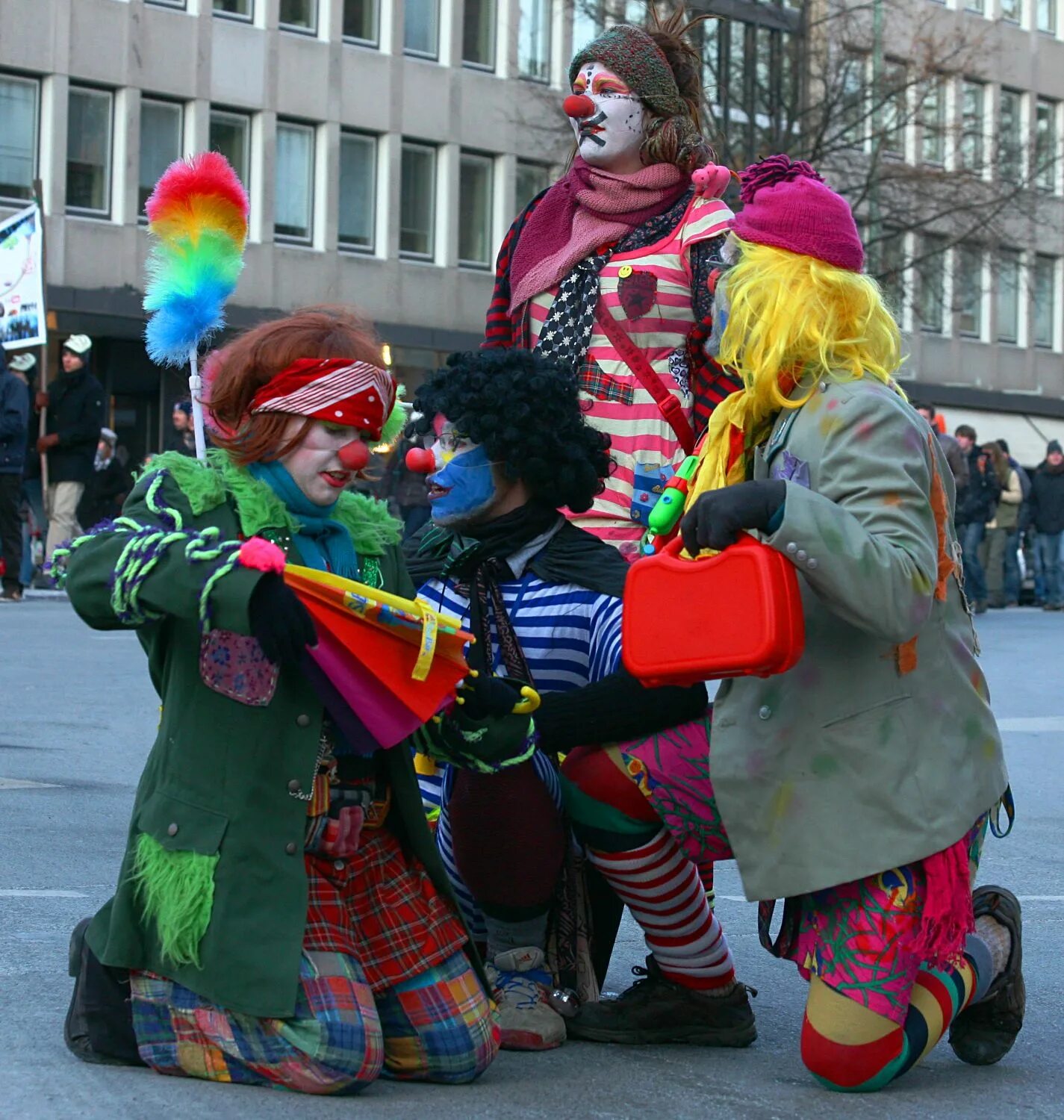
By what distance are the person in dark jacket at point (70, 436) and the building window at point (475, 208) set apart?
1857cm

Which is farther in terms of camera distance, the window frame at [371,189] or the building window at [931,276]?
the window frame at [371,189]

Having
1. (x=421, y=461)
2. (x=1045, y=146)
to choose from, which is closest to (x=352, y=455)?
(x=421, y=461)

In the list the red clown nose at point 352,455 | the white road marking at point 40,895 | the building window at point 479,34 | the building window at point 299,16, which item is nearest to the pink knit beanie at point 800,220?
the red clown nose at point 352,455

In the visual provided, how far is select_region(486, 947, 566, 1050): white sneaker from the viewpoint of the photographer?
420 cm

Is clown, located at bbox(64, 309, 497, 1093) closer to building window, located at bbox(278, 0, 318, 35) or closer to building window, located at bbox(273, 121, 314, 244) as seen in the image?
building window, located at bbox(273, 121, 314, 244)

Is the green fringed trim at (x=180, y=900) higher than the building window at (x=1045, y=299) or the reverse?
the reverse

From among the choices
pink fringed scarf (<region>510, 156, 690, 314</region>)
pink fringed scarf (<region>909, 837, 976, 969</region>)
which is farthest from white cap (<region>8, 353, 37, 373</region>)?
pink fringed scarf (<region>909, 837, 976, 969</region>)

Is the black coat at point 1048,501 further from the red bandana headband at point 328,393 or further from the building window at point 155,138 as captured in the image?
the red bandana headband at point 328,393

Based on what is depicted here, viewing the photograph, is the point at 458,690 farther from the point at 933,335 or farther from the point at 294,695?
the point at 933,335

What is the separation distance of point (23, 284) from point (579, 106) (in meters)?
12.4

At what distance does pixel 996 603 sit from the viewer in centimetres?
2188

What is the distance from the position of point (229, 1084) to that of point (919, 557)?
56.9 inches

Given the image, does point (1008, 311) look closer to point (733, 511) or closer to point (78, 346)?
point (78, 346)

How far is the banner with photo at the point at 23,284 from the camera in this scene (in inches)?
651
